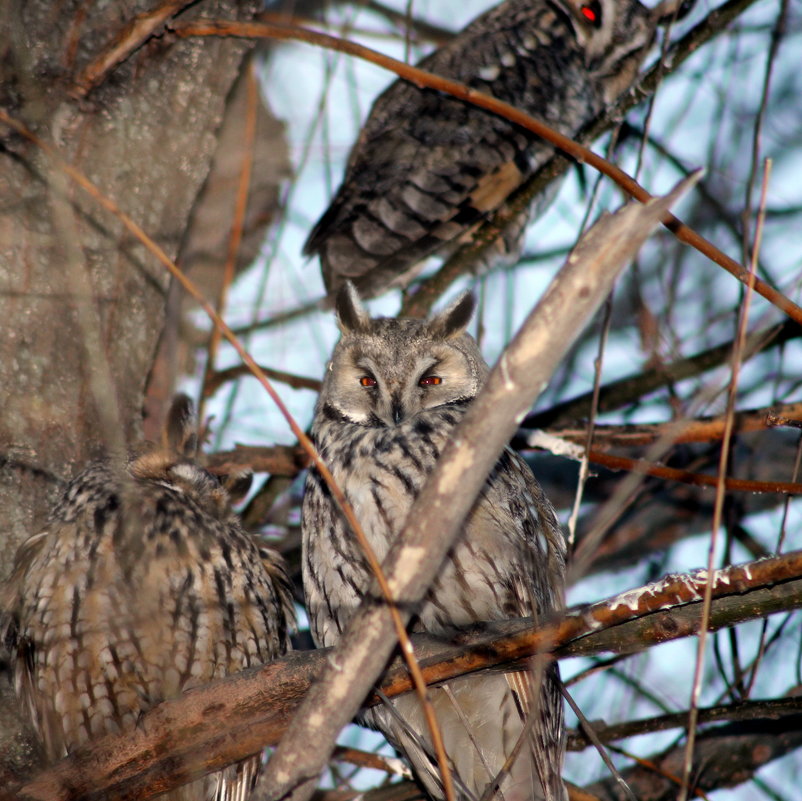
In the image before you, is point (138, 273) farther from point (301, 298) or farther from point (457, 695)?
point (457, 695)

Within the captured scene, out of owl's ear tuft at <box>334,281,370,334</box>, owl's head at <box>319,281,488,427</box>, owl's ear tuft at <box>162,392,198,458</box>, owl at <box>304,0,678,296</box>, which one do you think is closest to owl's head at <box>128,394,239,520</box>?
owl's ear tuft at <box>162,392,198,458</box>

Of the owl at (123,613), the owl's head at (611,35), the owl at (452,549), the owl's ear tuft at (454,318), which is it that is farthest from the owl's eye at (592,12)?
the owl at (123,613)

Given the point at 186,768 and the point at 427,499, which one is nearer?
the point at 427,499

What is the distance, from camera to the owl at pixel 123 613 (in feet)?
6.68

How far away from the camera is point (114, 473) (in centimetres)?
224

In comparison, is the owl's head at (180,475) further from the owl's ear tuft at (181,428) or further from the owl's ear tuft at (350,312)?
the owl's ear tuft at (350,312)

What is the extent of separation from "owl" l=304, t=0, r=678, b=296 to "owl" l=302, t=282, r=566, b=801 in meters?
1.07

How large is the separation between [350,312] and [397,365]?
252 mm

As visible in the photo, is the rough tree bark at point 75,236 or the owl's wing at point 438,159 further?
the owl's wing at point 438,159

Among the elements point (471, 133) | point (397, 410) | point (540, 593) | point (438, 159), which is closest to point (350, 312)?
point (397, 410)

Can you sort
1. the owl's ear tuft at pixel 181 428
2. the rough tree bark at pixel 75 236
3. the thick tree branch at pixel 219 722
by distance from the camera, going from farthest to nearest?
1. the owl's ear tuft at pixel 181 428
2. the rough tree bark at pixel 75 236
3. the thick tree branch at pixel 219 722

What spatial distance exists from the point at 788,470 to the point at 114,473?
1.97 m

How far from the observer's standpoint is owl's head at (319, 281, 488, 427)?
2.52 meters

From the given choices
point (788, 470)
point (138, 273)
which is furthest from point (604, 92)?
point (138, 273)
